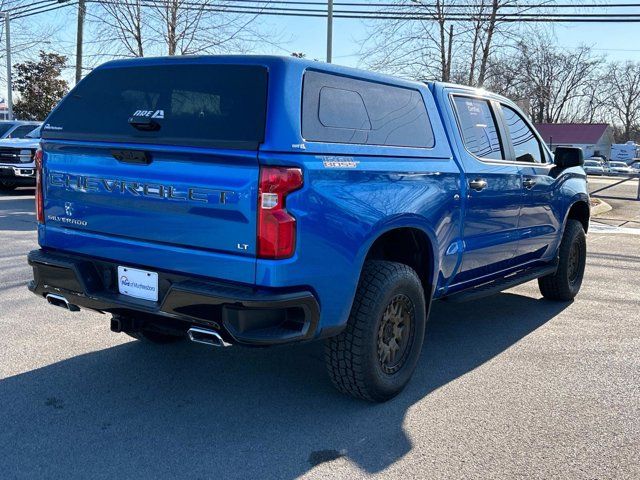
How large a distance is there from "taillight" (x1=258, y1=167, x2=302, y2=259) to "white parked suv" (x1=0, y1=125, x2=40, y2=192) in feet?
45.8

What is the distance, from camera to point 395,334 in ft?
12.9

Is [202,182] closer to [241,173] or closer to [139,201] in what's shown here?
[241,173]

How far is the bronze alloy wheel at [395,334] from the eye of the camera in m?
3.83

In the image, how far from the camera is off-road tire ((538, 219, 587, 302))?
6.29 m

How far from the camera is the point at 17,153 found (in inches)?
609

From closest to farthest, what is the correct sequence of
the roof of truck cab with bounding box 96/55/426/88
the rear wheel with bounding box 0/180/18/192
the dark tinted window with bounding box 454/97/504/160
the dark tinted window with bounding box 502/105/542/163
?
the roof of truck cab with bounding box 96/55/426/88 < the dark tinted window with bounding box 454/97/504/160 < the dark tinted window with bounding box 502/105/542/163 < the rear wheel with bounding box 0/180/18/192

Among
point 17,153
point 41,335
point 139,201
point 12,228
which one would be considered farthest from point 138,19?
point 139,201

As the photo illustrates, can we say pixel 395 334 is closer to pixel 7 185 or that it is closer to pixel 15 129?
pixel 7 185

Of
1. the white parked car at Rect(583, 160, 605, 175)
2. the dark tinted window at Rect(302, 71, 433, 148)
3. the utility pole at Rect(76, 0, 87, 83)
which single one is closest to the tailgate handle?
the dark tinted window at Rect(302, 71, 433, 148)

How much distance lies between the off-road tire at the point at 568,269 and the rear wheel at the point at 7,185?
13.5 metres

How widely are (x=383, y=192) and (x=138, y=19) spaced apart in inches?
586

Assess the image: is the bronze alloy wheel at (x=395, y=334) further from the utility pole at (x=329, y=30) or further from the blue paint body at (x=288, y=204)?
the utility pole at (x=329, y=30)

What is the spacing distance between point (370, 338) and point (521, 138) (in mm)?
2789

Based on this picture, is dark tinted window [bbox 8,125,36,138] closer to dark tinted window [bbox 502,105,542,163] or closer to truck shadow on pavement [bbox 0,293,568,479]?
truck shadow on pavement [bbox 0,293,568,479]
